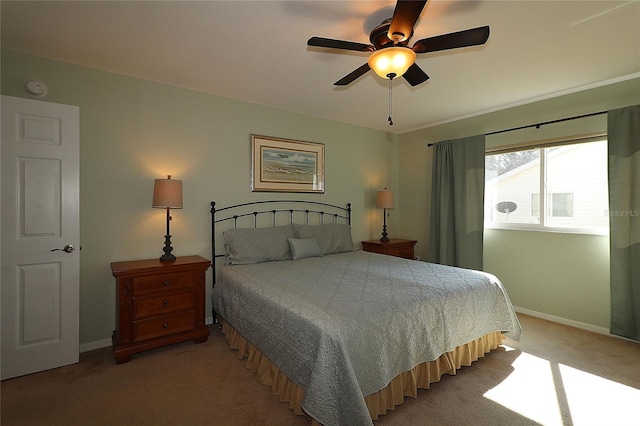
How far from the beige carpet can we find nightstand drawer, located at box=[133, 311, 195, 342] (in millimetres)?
182

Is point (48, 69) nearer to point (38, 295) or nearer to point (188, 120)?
point (188, 120)

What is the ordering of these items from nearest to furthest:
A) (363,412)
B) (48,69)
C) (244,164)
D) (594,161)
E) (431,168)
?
(363,412) < (48,69) < (594,161) < (244,164) < (431,168)

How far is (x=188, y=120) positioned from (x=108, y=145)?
796 mm

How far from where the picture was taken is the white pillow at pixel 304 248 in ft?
11.3

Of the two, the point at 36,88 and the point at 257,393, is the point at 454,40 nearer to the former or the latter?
the point at 257,393

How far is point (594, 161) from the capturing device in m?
3.21

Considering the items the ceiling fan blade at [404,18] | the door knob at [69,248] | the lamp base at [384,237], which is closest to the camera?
the ceiling fan blade at [404,18]

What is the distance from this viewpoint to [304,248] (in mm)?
3490

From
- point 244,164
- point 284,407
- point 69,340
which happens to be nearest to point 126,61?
point 244,164

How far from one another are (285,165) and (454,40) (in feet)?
8.35

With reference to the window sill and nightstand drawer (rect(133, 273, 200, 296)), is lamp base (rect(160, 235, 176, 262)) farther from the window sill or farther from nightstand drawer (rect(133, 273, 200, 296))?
the window sill

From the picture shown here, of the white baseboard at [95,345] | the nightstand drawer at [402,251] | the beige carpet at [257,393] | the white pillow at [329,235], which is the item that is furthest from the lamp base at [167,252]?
the nightstand drawer at [402,251]

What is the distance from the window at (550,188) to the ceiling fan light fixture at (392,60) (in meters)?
2.64

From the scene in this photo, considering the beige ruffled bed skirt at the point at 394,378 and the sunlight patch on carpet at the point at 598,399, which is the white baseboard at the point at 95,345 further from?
the sunlight patch on carpet at the point at 598,399
